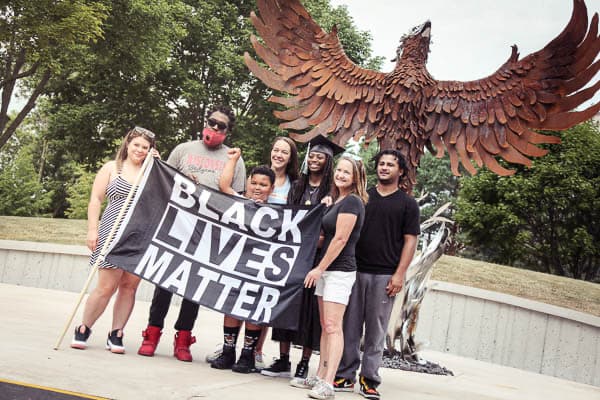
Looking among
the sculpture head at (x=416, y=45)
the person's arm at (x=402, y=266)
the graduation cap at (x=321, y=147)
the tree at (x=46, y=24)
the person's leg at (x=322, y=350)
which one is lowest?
the person's leg at (x=322, y=350)

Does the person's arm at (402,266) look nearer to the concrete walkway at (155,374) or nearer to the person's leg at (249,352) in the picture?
the concrete walkway at (155,374)

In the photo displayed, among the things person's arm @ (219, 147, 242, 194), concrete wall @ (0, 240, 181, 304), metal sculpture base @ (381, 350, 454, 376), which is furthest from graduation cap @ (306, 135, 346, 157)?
concrete wall @ (0, 240, 181, 304)

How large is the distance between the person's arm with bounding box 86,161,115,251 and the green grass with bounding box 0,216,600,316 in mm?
9021

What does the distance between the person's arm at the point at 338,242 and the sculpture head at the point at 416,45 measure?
2893 mm

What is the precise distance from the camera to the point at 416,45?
6.95m

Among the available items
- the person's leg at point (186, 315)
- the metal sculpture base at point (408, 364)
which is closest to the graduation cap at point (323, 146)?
the person's leg at point (186, 315)

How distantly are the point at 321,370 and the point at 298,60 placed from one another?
3791 mm

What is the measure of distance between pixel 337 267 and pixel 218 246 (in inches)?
39.9

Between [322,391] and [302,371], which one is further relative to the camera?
[302,371]

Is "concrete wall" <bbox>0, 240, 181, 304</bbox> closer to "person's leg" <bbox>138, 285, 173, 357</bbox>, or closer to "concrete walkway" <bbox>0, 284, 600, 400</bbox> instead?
"concrete walkway" <bbox>0, 284, 600, 400</bbox>

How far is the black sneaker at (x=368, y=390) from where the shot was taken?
190 inches

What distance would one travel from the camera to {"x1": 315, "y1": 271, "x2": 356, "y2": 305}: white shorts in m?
4.69

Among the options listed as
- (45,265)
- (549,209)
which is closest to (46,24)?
(45,265)

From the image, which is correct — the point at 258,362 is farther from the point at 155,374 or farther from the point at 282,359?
the point at 155,374
